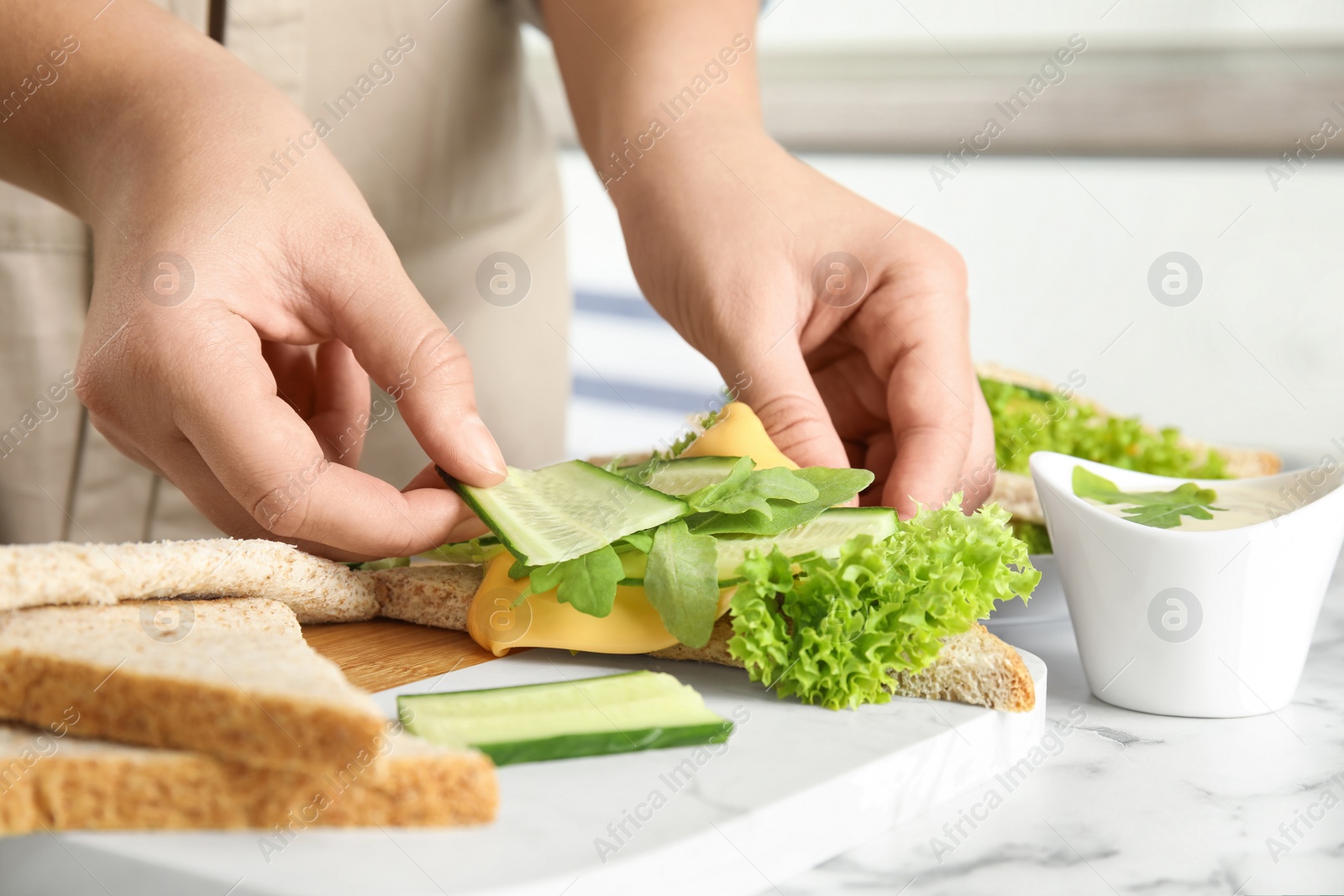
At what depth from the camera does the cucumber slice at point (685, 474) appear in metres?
1.68

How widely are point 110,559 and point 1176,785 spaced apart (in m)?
1.42

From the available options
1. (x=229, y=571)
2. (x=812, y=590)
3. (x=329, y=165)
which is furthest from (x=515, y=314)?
(x=812, y=590)

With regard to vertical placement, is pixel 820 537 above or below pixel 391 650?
above

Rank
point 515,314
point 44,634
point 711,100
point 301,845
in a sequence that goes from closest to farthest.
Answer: point 301,845
point 44,634
point 711,100
point 515,314

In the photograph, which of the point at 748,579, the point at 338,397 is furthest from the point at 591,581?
the point at 338,397

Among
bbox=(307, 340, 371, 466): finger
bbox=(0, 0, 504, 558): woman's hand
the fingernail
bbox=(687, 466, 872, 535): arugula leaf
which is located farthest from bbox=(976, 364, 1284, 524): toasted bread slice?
bbox=(307, 340, 371, 466): finger

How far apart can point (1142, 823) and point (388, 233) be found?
2.18 meters

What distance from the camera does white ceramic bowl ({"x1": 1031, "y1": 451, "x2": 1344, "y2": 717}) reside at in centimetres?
142

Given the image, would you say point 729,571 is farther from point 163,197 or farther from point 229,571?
point 163,197

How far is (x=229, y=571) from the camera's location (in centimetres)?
159

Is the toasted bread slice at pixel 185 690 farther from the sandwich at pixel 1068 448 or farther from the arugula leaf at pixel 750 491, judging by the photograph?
the sandwich at pixel 1068 448

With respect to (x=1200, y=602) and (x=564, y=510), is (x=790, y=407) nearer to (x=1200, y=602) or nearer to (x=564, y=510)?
(x=564, y=510)

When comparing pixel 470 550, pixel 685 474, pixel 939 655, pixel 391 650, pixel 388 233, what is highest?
pixel 388 233

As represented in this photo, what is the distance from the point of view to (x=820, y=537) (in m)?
1.59
